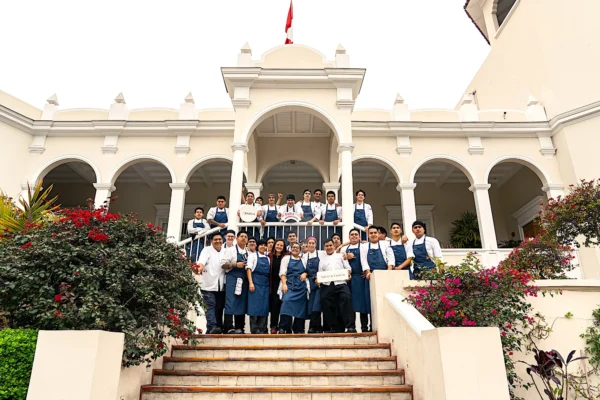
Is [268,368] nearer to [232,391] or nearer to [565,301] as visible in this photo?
[232,391]

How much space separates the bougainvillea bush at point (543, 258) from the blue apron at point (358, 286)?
2705mm

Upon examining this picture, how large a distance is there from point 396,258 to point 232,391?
3.43 m

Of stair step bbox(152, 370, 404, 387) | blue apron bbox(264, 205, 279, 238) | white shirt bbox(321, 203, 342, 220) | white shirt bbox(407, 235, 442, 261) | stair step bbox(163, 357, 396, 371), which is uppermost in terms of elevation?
white shirt bbox(321, 203, 342, 220)

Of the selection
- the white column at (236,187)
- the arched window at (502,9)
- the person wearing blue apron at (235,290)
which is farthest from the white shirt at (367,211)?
the arched window at (502,9)

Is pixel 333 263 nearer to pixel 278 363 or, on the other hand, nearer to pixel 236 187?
pixel 278 363

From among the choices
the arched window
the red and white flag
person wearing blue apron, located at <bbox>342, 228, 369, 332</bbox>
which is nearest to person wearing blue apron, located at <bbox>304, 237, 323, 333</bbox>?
person wearing blue apron, located at <bbox>342, 228, 369, 332</bbox>

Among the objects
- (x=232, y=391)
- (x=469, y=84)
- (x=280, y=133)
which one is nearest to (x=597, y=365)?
(x=232, y=391)

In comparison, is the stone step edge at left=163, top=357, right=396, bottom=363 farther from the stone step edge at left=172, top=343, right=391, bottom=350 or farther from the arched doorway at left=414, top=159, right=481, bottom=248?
the arched doorway at left=414, top=159, right=481, bottom=248

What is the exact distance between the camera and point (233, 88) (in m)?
10.3

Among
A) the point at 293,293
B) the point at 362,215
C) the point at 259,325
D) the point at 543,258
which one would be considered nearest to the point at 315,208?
the point at 362,215

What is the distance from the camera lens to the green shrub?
145 inches

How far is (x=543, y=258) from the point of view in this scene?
7477 millimetres

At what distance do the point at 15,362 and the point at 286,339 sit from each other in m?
3.17

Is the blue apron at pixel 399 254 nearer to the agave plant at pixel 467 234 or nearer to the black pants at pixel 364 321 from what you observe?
the black pants at pixel 364 321
